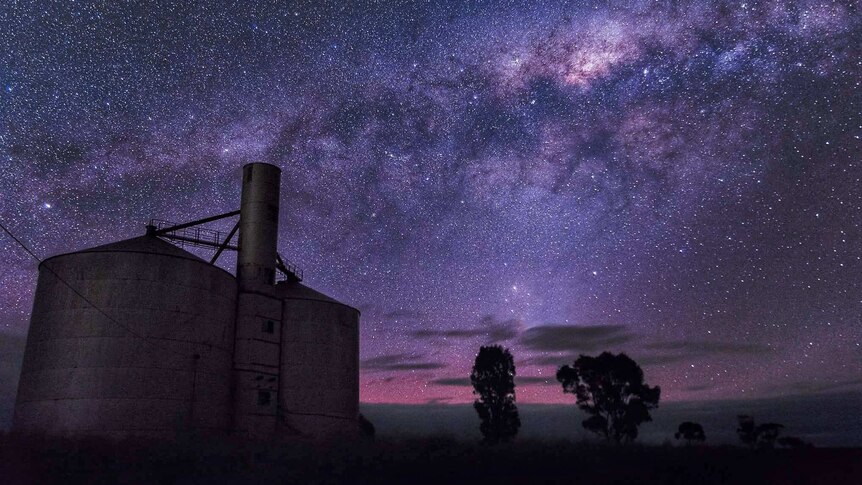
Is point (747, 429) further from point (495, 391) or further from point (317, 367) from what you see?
point (317, 367)

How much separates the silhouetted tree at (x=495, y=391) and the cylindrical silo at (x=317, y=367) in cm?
2198

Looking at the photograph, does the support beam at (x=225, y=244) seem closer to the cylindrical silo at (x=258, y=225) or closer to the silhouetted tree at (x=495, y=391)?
the cylindrical silo at (x=258, y=225)

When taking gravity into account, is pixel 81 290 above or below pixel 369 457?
above

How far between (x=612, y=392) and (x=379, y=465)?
3849 centimetres

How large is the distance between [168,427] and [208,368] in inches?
136

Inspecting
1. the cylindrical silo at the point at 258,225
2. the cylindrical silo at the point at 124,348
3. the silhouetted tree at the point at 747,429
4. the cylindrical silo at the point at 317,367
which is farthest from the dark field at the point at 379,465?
the silhouetted tree at the point at 747,429

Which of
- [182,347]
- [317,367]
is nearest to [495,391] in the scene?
[317,367]

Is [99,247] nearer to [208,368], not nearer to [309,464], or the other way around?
[208,368]

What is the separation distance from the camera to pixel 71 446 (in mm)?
22875

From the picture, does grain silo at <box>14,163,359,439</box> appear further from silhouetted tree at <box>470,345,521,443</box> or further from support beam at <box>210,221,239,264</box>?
silhouetted tree at <box>470,345,521,443</box>

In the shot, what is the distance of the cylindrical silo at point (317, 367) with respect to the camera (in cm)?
3350

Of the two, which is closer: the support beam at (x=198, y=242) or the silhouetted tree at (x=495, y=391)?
the support beam at (x=198, y=242)

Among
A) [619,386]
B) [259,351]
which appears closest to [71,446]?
[259,351]

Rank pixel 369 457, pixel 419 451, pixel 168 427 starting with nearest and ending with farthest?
1. pixel 369 457
2. pixel 419 451
3. pixel 168 427
